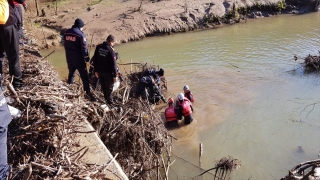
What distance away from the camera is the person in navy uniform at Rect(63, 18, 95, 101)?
6.54 m

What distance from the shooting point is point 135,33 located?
1781 centimetres

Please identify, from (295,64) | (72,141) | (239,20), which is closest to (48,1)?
(239,20)

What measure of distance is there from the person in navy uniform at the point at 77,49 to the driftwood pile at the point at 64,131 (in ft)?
2.42

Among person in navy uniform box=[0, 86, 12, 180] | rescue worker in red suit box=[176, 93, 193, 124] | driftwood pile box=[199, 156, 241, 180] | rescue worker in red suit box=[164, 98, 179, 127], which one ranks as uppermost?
person in navy uniform box=[0, 86, 12, 180]

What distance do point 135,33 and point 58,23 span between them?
16.0 ft

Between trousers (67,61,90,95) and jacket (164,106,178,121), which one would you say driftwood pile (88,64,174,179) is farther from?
jacket (164,106,178,121)

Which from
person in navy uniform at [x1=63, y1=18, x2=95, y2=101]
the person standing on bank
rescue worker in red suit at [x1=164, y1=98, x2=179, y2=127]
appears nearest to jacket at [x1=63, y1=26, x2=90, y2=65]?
person in navy uniform at [x1=63, y1=18, x2=95, y2=101]

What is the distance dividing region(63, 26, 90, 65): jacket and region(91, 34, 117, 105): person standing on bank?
256mm

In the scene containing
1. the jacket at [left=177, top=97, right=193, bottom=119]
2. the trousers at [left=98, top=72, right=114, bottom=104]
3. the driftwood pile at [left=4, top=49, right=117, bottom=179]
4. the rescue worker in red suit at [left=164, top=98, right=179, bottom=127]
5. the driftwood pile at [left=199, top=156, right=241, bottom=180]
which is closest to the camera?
the driftwood pile at [left=4, top=49, right=117, bottom=179]

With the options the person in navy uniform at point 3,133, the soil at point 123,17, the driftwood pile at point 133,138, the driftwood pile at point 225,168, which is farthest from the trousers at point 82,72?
the soil at point 123,17

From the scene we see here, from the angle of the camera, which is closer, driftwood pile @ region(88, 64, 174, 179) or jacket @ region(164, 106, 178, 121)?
driftwood pile @ region(88, 64, 174, 179)

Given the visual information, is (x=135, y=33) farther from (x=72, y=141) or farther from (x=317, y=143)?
(x=72, y=141)

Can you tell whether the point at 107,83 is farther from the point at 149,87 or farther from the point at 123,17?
the point at 123,17

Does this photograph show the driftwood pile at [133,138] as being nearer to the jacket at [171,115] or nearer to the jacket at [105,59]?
the jacket at [105,59]
